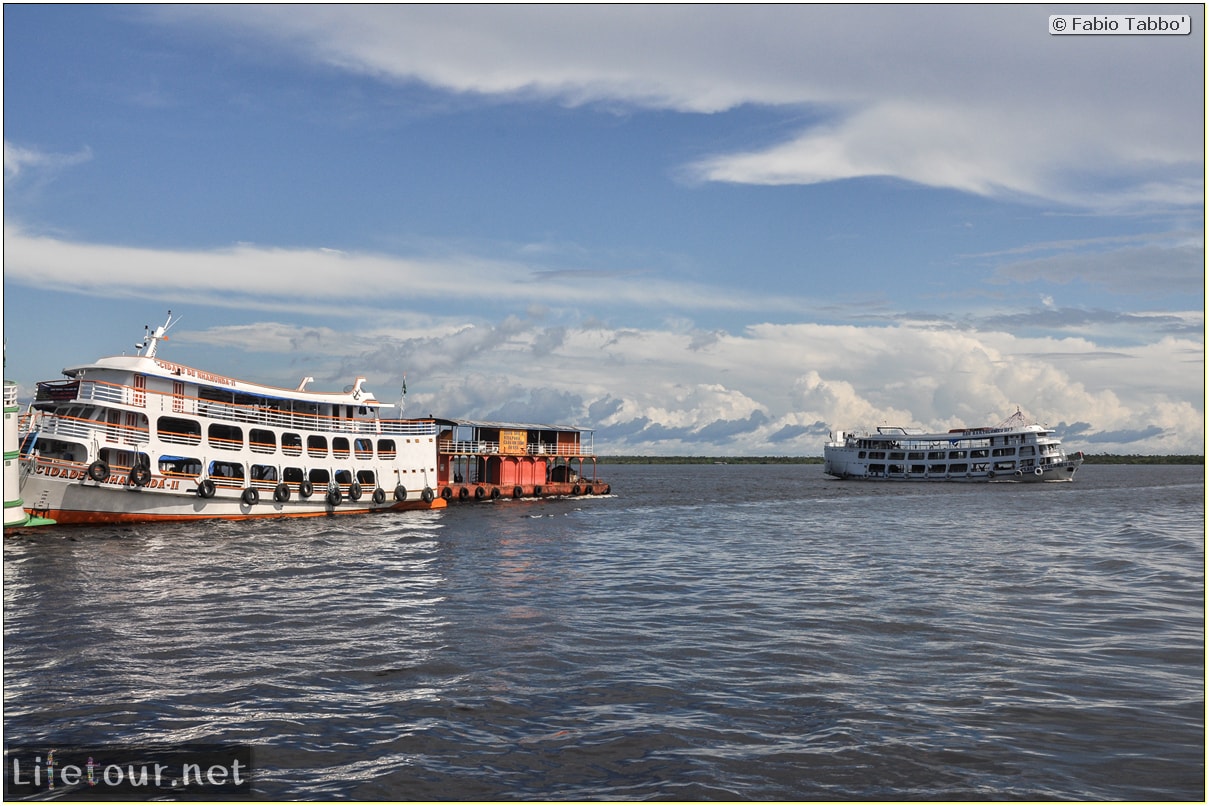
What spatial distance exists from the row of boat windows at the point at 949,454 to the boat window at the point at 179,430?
92859mm

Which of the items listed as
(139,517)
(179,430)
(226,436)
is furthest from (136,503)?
(226,436)

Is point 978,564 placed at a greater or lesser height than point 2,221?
lesser

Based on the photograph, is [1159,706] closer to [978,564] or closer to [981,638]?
[981,638]

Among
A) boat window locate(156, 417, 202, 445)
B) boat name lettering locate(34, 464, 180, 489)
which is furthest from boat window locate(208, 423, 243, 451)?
boat name lettering locate(34, 464, 180, 489)

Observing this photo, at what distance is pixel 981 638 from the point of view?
1717cm

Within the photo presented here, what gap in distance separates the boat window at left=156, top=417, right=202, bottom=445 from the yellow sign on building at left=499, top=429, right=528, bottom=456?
946 inches

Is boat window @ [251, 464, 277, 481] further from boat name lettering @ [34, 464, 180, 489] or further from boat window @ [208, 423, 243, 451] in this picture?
boat name lettering @ [34, 464, 180, 489]

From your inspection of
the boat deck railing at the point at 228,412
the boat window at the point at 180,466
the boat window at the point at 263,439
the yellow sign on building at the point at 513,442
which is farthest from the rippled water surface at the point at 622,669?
the yellow sign on building at the point at 513,442

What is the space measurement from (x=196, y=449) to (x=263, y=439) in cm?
498

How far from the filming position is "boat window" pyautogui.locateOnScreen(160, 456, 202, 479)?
38312 mm

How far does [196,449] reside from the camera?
39.3 meters

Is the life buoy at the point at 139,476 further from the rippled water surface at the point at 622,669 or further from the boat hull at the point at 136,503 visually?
the rippled water surface at the point at 622,669

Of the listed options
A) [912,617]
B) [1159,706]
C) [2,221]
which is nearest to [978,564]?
[912,617]

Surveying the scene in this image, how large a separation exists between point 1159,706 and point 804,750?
6.46m
